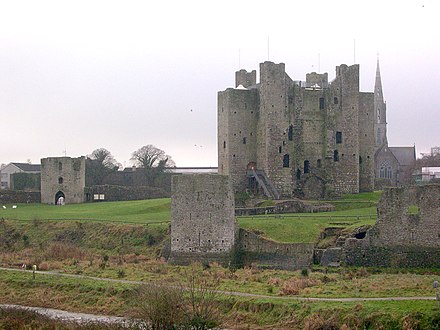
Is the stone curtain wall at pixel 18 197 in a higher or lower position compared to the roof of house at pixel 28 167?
lower

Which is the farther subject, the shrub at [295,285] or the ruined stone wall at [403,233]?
the ruined stone wall at [403,233]

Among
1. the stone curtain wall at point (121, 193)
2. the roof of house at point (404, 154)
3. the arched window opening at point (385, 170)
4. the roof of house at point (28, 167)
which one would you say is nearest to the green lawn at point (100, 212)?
the stone curtain wall at point (121, 193)

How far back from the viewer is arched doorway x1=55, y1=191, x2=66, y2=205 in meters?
66.5

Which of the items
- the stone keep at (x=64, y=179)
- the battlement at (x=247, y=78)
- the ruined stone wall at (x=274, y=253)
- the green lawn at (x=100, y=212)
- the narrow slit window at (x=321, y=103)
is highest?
the battlement at (x=247, y=78)

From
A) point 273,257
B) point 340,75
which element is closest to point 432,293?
A: point 273,257

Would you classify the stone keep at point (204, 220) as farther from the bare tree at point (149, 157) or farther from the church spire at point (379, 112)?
the church spire at point (379, 112)

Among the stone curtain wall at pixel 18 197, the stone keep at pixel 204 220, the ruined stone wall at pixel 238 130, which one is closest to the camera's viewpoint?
the stone keep at pixel 204 220

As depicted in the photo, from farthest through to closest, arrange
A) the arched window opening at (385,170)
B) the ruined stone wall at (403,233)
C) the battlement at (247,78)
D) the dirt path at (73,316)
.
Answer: the arched window opening at (385,170) → the battlement at (247,78) → the ruined stone wall at (403,233) → the dirt path at (73,316)

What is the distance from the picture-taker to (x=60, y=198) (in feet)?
222

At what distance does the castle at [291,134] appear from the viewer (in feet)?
180

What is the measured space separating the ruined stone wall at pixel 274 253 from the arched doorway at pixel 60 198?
29603mm

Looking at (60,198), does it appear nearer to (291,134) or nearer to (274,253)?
(291,134)

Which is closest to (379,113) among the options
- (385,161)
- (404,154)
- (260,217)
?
(404,154)

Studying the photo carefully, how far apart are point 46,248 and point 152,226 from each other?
21.5 ft
